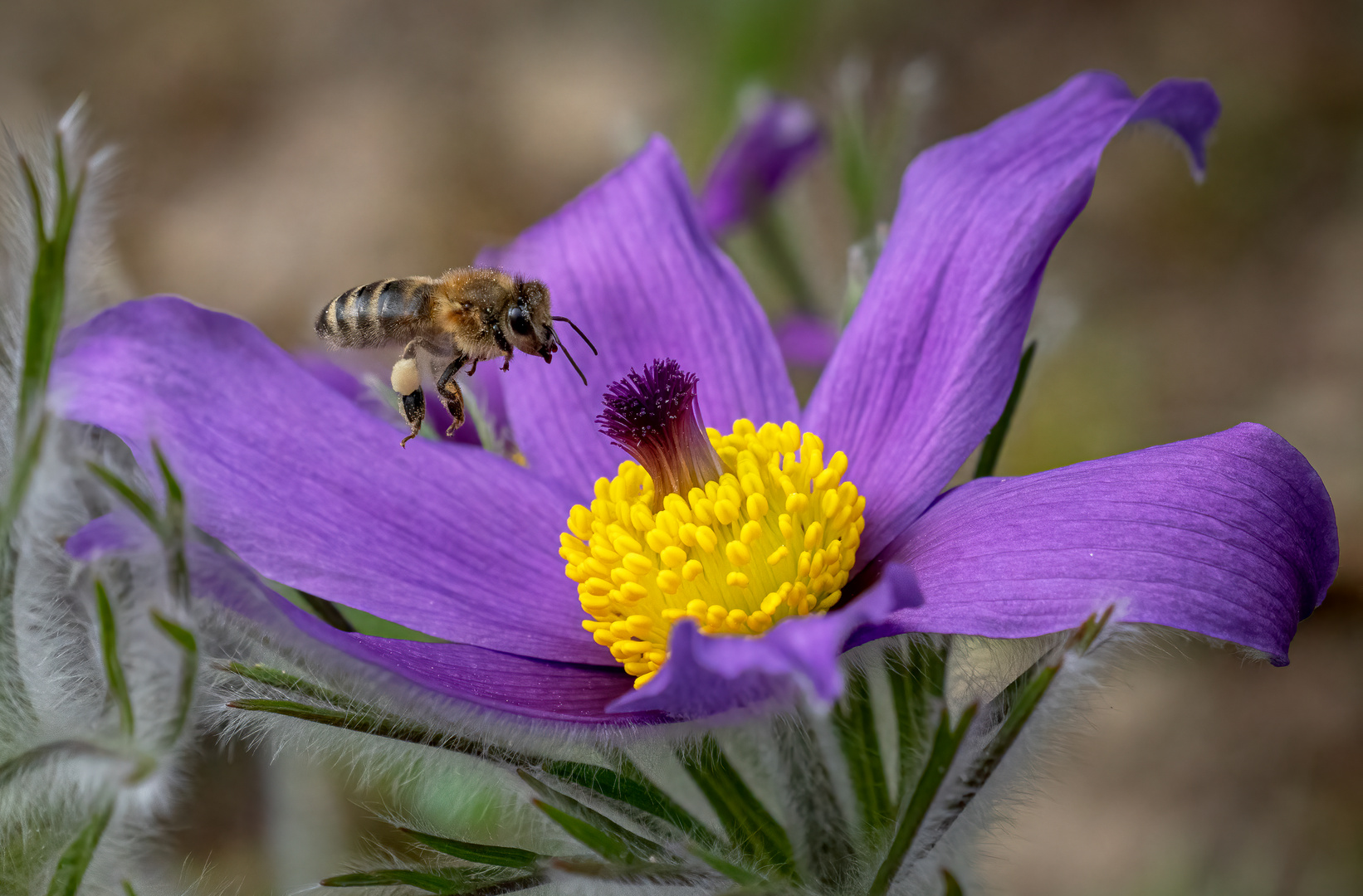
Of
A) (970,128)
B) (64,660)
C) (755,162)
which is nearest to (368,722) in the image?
(64,660)

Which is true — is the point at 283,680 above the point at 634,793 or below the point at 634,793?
above

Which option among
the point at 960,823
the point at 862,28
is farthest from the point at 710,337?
the point at 862,28

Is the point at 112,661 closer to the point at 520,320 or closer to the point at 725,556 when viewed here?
the point at 725,556

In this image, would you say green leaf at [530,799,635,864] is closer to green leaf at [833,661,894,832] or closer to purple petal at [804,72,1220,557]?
green leaf at [833,661,894,832]

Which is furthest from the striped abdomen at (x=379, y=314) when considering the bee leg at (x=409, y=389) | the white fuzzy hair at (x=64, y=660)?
the white fuzzy hair at (x=64, y=660)

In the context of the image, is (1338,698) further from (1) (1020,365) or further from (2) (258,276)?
(2) (258,276)

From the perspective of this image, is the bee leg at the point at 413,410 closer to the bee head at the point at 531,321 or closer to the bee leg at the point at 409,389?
the bee leg at the point at 409,389

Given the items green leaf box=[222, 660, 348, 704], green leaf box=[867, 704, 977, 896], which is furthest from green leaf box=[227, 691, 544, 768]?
green leaf box=[867, 704, 977, 896]
